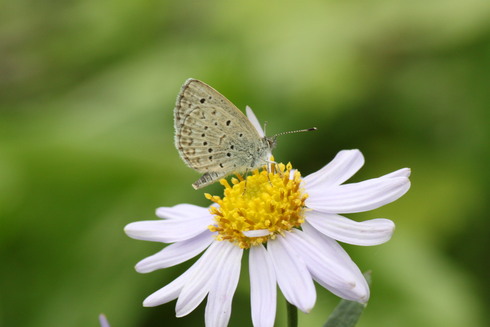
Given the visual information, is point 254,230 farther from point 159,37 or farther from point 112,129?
point 159,37

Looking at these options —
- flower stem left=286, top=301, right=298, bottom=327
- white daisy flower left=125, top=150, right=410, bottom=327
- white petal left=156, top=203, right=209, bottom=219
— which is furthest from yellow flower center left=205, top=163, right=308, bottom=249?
flower stem left=286, top=301, right=298, bottom=327

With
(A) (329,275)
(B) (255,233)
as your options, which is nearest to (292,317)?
(A) (329,275)

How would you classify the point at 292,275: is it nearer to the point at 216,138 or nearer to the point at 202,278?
the point at 202,278

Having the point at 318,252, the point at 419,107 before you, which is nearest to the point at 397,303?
the point at 419,107

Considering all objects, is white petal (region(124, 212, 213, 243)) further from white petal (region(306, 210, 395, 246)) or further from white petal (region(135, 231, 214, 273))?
white petal (region(306, 210, 395, 246))

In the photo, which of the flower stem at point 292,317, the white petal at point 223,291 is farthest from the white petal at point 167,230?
the flower stem at point 292,317

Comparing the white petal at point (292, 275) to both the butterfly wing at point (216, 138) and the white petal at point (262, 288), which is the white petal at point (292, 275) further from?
the butterfly wing at point (216, 138)

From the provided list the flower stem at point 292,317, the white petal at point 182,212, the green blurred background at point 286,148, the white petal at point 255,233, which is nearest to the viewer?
the flower stem at point 292,317
